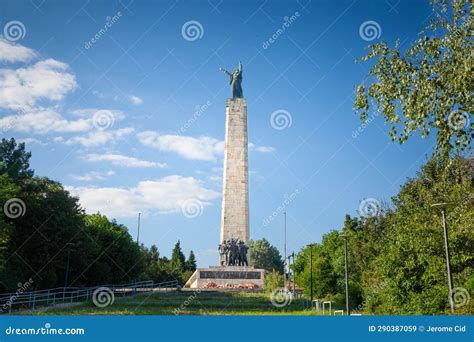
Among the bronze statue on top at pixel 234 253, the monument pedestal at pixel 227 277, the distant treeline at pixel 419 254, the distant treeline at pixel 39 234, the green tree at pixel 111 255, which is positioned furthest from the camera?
the bronze statue on top at pixel 234 253

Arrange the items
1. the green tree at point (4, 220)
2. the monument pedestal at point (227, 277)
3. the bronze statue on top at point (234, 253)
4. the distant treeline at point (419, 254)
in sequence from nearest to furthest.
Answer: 1. the distant treeline at point (419, 254)
2. the green tree at point (4, 220)
3. the monument pedestal at point (227, 277)
4. the bronze statue on top at point (234, 253)

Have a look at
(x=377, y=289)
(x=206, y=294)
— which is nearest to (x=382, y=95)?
(x=377, y=289)

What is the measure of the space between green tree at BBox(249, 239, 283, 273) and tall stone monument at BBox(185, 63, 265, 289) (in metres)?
57.9

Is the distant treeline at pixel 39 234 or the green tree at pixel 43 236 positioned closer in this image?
the distant treeline at pixel 39 234

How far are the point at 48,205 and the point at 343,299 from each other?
23635mm
